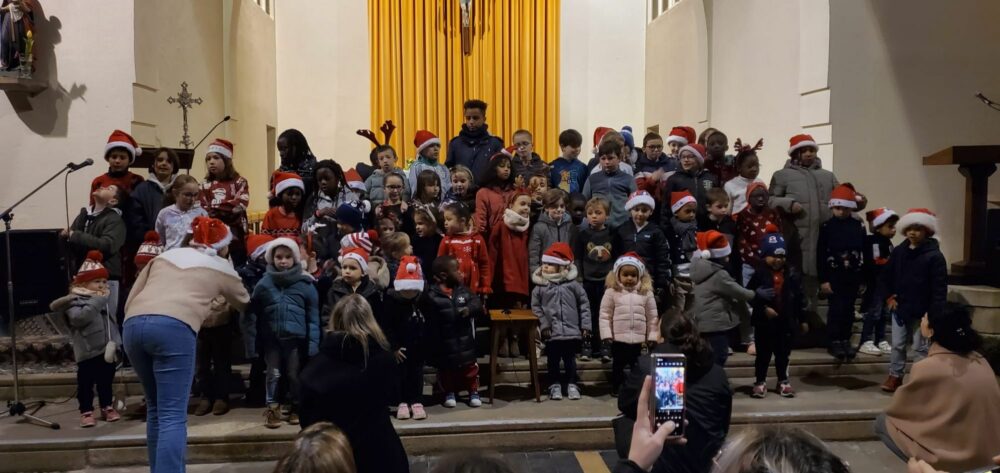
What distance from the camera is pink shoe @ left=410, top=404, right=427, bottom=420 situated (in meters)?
5.71

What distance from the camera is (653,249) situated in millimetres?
6613

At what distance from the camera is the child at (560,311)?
20.2 feet

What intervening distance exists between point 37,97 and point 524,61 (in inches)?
319

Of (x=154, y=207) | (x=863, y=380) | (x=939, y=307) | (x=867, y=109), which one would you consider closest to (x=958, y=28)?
(x=867, y=109)

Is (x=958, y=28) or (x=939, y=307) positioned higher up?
(x=958, y=28)

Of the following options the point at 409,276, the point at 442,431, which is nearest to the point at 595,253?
the point at 409,276

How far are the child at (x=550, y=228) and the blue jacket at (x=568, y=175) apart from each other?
1367 mm

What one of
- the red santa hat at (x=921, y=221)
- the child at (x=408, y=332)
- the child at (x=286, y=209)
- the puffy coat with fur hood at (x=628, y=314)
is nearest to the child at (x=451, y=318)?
the child at (x=408, y=332)

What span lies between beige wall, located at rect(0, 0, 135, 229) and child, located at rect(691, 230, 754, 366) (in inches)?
227

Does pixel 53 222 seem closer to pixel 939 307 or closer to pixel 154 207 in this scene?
pixel 154 207

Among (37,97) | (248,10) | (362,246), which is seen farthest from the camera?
(248,10)

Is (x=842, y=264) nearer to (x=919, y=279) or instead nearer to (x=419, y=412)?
(x=919, y=279)

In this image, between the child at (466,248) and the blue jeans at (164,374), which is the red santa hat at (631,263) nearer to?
the child at (466,248)

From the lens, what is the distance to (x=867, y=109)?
880cm
